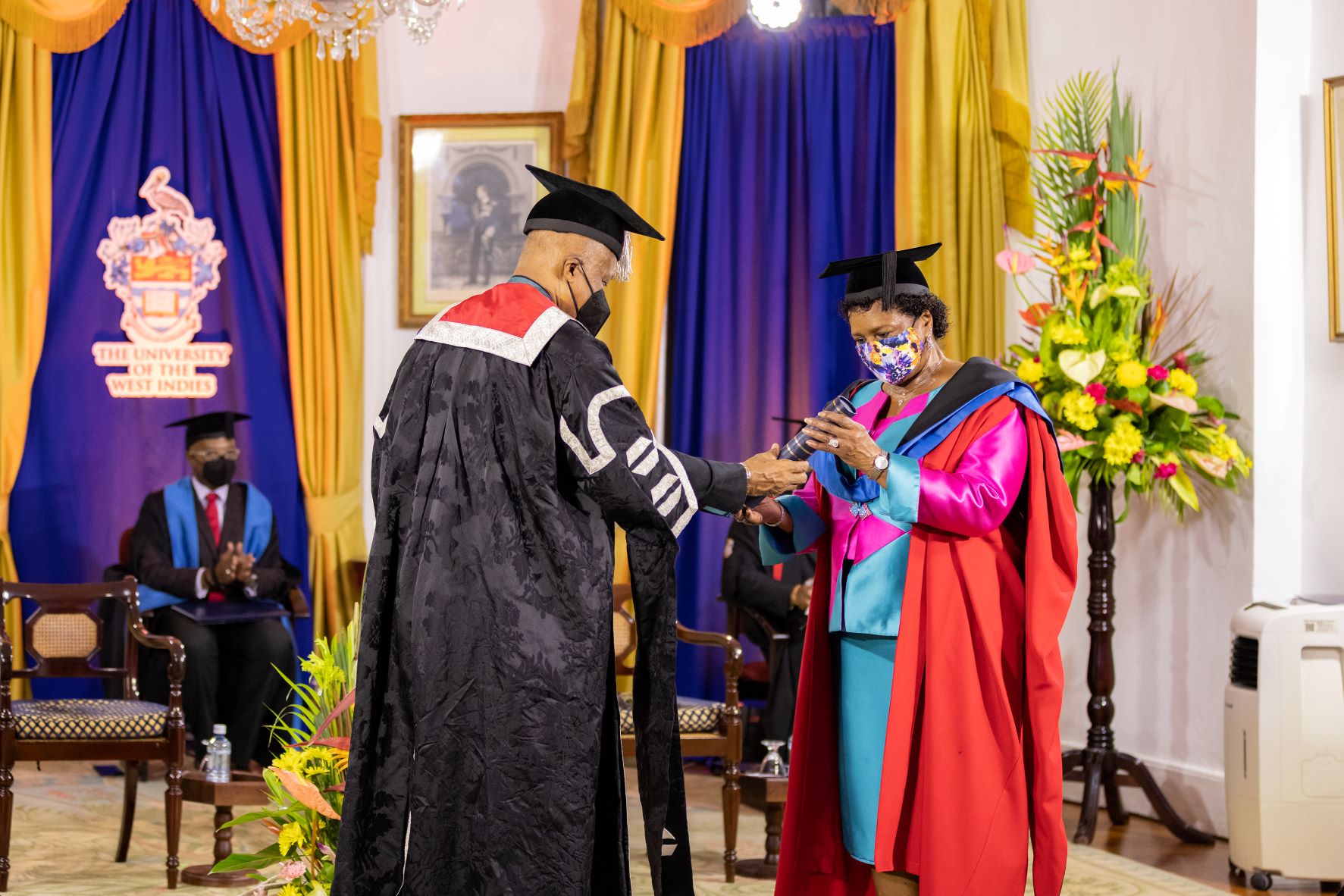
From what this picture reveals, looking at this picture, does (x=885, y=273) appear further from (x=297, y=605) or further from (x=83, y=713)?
(x=297, y=605)

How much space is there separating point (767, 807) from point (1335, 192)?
2.88 meters

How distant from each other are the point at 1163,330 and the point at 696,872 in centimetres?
277

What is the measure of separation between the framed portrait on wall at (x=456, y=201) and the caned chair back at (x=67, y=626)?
89.7 inches

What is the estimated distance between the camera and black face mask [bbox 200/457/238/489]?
6.13 meters

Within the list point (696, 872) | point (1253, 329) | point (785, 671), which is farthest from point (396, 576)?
point (1253, 329)

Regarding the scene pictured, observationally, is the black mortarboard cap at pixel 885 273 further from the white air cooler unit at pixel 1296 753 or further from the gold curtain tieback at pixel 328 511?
the gold curtain tieback at pixel 328 511

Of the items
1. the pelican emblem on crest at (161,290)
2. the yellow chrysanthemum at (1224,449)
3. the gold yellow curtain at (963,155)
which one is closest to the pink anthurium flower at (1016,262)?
the yellow chrysanthemum at (1224,449)

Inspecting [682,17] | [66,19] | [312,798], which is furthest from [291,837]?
[66,19]

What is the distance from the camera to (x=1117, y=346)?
4.90 metres

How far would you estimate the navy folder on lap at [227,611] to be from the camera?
577 cm

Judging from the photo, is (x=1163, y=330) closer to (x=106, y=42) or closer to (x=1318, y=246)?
(x=1318, y=246)

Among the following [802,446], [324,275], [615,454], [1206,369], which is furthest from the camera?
[324,275]

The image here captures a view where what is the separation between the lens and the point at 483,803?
8.57 ft

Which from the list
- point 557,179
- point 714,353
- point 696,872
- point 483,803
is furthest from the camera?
point 714,353
